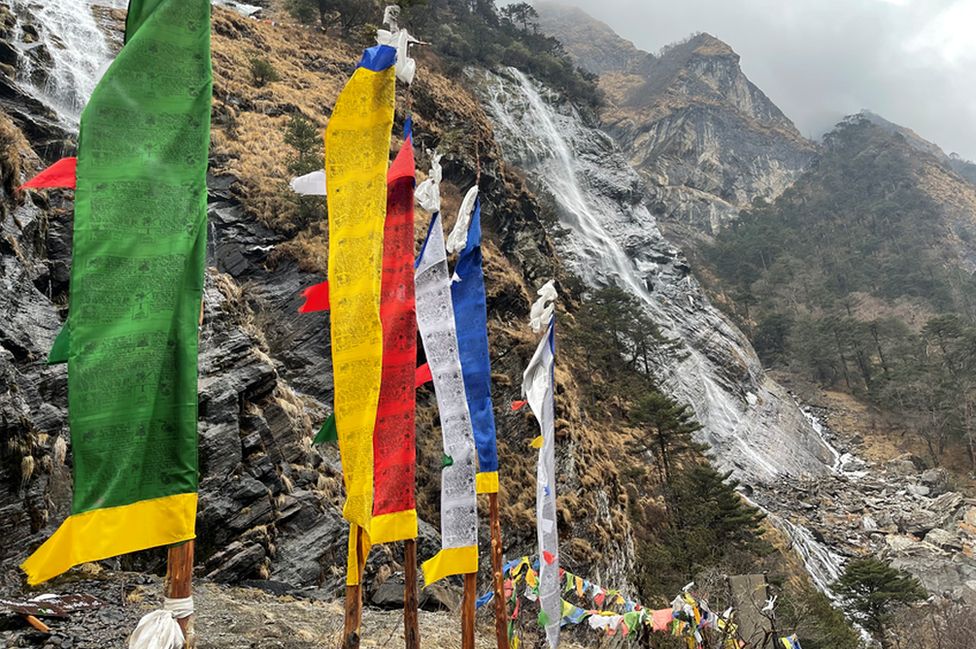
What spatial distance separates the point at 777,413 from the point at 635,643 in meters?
31.7

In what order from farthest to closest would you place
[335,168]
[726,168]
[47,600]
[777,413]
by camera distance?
1. [726,168]
2. [777,413]
3. [47,600]
4. [335,168]

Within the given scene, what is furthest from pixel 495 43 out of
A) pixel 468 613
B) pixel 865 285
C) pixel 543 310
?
pixel 468 613

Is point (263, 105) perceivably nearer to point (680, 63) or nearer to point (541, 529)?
point (541, 529)

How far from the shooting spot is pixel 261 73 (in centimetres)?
2700

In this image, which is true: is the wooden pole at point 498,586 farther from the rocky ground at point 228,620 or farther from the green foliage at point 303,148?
the green foliage at point 303,148

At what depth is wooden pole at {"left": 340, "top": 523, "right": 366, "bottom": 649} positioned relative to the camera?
4016mm

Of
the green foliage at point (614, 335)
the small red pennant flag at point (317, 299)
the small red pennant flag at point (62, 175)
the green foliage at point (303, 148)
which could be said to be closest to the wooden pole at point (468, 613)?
the small red pennant flag at point (317, 299)

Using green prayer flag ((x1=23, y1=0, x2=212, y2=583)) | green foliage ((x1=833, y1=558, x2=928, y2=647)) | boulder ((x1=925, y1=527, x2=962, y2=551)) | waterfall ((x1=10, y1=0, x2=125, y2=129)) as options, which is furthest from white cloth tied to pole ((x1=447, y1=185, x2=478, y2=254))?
boulder ((x1=925, y1=527, x2=962, y2=551))

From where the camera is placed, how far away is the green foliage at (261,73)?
88.2ft

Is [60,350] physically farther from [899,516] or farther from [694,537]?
[899,516]

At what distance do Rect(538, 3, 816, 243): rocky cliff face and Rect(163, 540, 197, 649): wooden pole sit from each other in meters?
86.3

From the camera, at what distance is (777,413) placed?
134 feet

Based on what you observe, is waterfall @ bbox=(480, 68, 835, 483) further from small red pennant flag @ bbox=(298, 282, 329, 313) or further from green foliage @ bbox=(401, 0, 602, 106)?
small red pennant flag @ bbox=(298, 282, 329, 313)

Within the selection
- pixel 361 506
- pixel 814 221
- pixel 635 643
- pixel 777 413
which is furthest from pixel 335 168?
pixel 814 221
